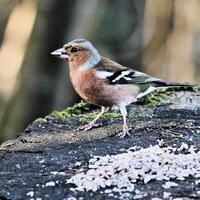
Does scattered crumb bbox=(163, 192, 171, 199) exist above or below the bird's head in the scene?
below

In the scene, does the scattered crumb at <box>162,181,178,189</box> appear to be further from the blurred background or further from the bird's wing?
the blurred background

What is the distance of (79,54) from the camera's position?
6.20 metres

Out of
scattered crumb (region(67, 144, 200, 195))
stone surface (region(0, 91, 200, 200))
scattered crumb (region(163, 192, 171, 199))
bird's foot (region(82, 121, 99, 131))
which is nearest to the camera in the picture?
scattered crumb (region(163, 192, 171, 199))

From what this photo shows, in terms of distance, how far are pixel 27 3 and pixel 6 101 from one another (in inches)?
88.4

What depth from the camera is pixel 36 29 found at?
11195 mm

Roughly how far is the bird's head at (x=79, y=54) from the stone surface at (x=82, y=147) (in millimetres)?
550

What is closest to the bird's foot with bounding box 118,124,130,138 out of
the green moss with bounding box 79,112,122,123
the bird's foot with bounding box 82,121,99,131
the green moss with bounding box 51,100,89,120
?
the bird's foot with bounding box 82,121,99,131

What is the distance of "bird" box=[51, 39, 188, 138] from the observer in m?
5.84

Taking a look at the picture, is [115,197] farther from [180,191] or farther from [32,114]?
[32,114]

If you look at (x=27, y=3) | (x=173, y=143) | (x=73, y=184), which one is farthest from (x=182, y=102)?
(x=27, y=3)

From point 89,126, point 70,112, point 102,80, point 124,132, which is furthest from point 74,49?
point 124,132

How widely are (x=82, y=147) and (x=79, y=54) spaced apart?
168cm

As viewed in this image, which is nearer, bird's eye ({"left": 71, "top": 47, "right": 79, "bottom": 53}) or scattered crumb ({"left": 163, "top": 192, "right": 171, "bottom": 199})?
scattered crumb ({"left": 163, "top": 192, "right": 171, "bottom": 199})

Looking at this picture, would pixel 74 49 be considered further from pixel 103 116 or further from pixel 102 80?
pixel 103 116
